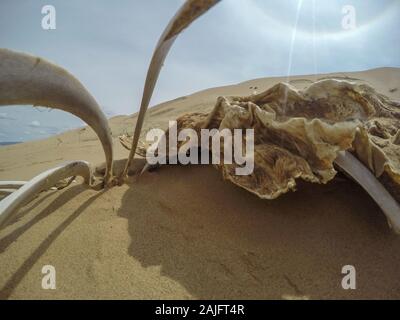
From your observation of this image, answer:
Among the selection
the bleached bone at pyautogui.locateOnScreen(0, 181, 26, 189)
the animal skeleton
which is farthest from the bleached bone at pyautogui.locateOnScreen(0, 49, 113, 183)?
the bleached bone at pyautogui.locateOnScreen(0, 181, 26, 189)

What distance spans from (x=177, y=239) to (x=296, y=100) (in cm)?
95

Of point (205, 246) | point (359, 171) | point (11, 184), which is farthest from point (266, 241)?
point (11, 184)

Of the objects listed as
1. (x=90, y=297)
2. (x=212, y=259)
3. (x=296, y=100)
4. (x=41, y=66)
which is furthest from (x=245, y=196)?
(x=41, y=66)

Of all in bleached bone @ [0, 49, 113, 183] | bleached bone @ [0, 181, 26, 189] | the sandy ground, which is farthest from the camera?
bleached bone @ [0, 181, 26, 189]

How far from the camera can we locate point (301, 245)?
1.23m

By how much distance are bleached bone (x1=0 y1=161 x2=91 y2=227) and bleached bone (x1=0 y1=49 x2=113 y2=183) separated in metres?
0.29

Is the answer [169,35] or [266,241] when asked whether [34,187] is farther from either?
[266,241]

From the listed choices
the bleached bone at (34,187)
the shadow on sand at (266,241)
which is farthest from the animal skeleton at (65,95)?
the shadow on sand at (266,241)

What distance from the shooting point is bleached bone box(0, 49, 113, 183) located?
67 centimetres

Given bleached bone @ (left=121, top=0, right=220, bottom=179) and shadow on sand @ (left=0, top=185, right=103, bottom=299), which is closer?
bleached bone @ (left=121, top=0, right=220, bottom=179)

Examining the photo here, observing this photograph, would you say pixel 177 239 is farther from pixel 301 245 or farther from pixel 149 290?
pixel 301 245

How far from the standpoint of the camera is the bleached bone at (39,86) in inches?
26.3

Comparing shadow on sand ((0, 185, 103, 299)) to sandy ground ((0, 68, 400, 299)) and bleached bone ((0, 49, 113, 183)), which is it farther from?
bleached bone ((0, 49, 113, 183))

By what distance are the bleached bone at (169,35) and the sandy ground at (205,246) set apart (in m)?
0.55
